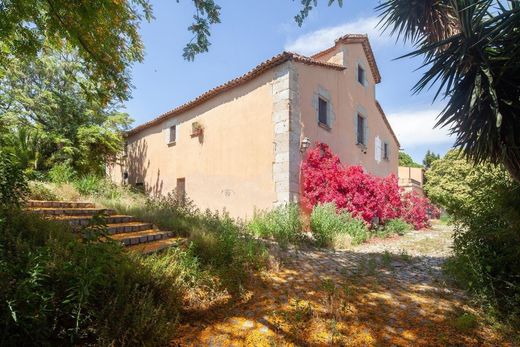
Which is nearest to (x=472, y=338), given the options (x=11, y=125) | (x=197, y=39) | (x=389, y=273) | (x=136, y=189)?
(x=389, y=273)

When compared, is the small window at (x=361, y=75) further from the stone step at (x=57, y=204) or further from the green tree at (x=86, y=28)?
the stone step at (x=57, y=204)

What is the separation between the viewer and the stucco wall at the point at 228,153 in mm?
9844

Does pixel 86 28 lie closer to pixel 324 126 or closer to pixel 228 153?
pixel 228 153

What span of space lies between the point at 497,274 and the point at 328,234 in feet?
13.9

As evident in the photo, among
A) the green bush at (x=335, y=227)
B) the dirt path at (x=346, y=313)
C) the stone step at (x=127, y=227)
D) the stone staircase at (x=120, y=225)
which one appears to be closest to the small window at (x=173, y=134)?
the stone staircase at (x=120, y=225)

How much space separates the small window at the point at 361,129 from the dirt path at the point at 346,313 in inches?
357

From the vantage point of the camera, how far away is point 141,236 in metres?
5.29

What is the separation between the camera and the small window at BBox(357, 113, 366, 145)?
13.6 meters

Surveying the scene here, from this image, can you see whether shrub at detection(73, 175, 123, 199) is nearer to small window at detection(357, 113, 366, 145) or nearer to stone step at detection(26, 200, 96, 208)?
stone step at detection(26, 200, 96, 208)

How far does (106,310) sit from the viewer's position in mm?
2633

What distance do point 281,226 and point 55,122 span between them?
12.0 m

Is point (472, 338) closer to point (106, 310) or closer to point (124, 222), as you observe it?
point (106, 310)

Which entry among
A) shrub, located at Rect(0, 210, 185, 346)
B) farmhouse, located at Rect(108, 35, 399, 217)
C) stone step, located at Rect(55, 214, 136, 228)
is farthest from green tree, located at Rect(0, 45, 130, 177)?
shrub, located at Rect(0, 210, 185, 346)

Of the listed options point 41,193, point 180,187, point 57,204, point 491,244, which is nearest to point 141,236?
point 57,204
